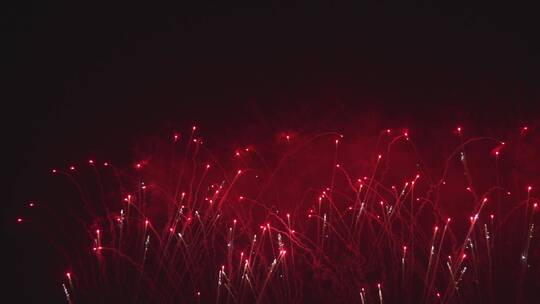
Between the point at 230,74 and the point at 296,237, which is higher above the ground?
the point at 230,74

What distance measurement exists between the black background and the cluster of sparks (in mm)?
591

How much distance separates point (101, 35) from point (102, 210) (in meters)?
3.03

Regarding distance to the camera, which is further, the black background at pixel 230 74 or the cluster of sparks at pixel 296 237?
the black background at pixel 230 74

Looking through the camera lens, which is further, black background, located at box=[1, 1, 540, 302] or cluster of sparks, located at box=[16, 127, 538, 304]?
black background, located at box=[1, 1, 540, 302]

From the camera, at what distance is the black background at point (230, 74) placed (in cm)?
859

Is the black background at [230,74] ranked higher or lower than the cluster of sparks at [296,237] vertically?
higher

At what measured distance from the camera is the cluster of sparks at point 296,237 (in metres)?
7.41

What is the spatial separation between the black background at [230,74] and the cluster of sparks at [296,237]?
1.94 feet

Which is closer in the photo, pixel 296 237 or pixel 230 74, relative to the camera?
pixel 296 237

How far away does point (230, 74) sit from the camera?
9.36 meters

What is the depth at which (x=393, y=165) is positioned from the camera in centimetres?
814

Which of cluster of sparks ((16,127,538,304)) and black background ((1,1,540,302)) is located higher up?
black background ((1,1,540,302))

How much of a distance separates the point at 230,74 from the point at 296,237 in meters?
2.94

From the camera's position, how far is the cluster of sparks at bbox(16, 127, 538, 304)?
7.41 metres
